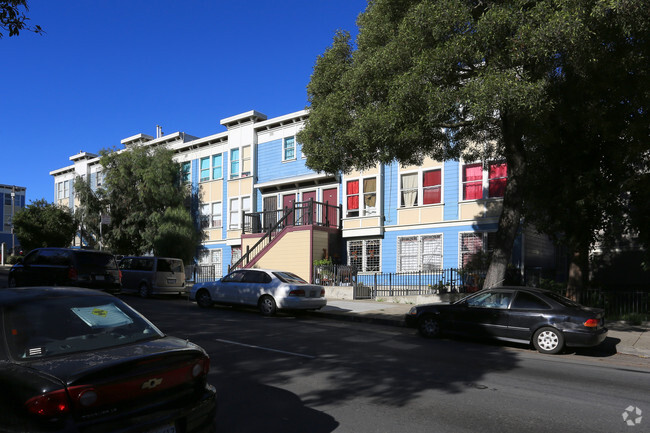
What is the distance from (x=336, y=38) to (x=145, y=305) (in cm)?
1104

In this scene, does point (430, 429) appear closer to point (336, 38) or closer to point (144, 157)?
point (336, 38)

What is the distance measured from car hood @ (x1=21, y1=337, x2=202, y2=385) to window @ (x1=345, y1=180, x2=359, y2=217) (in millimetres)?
20962

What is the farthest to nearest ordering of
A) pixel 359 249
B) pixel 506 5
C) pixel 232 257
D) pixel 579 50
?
pixel 232 257 → pixel 359 249 → pixel 506 5 → pixel 579 50

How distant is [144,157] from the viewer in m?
31.5

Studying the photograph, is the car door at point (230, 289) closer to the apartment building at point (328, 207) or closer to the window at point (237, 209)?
the apartment building at point (328, 207)

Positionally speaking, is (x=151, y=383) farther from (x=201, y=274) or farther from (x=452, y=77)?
(x=201, y=274)

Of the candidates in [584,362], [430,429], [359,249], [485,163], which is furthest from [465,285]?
[430,429]

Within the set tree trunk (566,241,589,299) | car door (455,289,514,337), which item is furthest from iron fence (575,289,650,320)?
car door (455,289,514,337)

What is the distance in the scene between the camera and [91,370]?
353 centimetres

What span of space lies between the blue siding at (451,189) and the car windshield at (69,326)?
18547 millimetres

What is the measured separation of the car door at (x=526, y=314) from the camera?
10.7 metres

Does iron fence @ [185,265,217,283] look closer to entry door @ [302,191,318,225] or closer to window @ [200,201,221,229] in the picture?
window @ [200,201,221,229]

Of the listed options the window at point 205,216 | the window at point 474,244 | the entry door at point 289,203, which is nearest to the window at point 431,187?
the window at point 474,244

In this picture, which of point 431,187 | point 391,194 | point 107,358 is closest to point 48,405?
point 107,358
